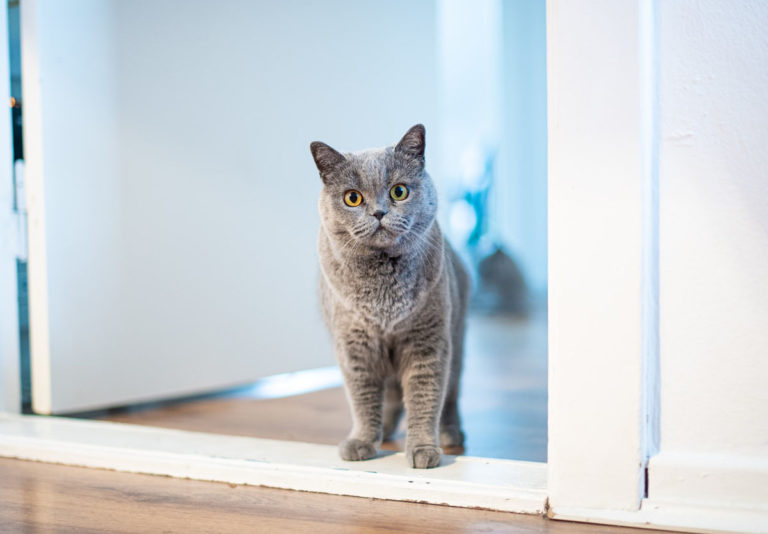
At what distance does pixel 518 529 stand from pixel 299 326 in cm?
132

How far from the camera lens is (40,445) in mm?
1369

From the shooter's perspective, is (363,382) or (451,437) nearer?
(363,382)

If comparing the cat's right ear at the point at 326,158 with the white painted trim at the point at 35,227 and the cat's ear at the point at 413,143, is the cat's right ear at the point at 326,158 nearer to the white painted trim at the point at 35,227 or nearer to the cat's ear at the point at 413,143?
the cat's ear at the point at 413,143

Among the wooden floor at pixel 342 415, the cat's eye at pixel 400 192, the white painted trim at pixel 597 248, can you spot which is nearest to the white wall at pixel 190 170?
the wooden floor at pixel 342 415

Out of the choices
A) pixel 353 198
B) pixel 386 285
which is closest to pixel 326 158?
pixel 353 198

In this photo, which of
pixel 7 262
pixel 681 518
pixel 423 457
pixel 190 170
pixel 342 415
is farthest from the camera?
pixel 190 170

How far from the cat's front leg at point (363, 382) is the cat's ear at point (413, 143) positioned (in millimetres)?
345

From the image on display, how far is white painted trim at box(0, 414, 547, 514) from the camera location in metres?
1.07

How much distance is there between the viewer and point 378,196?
1.17 meters

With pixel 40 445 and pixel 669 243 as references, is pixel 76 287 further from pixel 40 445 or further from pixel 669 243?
pixel 669 243

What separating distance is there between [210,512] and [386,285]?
0.49m

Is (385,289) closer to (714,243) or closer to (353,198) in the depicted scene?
(353,198)

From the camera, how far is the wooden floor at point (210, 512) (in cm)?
97

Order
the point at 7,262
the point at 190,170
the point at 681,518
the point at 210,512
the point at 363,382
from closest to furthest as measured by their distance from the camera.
Answer: the point at 681,518 → the point at 210,512 → the point at 363,382 → the point at 7,262 → the point at 190,170
